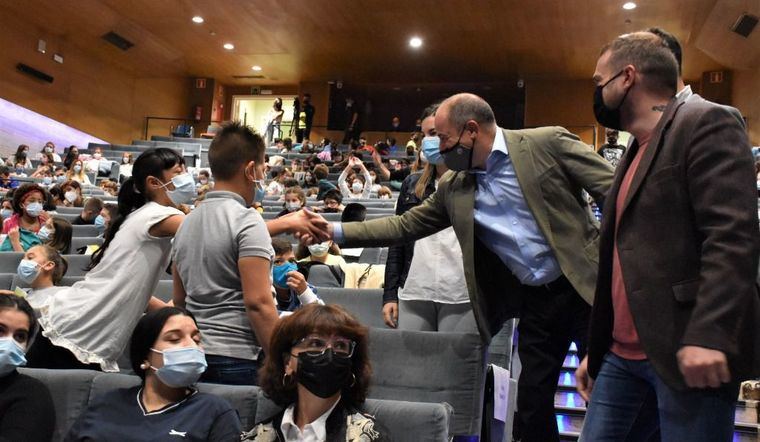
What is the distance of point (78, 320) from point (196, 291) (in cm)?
50

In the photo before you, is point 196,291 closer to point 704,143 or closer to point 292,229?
point 292,229

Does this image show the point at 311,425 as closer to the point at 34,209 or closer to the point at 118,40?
the point at 34,209

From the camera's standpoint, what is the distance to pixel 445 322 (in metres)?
2.78

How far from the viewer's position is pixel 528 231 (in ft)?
7.36

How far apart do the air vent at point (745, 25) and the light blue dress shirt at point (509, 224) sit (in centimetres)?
1036

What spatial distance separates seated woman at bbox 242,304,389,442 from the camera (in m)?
1.90

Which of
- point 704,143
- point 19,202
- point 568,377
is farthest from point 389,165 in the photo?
point 704,143

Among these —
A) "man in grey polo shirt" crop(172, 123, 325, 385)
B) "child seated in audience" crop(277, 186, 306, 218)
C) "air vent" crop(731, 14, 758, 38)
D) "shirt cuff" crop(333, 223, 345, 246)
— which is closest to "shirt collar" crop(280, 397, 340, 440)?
"man in grey polo shirt" crop(172, 123, 325, 385)

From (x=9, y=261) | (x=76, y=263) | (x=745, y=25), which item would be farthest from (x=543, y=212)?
(x=745, y=25)

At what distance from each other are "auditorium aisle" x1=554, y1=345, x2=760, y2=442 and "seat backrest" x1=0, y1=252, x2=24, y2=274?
326cm

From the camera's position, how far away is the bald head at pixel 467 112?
7.78 ft

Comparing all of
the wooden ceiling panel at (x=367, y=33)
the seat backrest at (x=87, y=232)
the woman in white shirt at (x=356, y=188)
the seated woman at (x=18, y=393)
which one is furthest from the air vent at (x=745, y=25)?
the seated woman at (x=18, y=393)

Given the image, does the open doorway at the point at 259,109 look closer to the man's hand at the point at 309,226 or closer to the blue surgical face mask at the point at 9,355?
the man's hand at the point at 309,226

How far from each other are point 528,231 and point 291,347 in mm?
801
